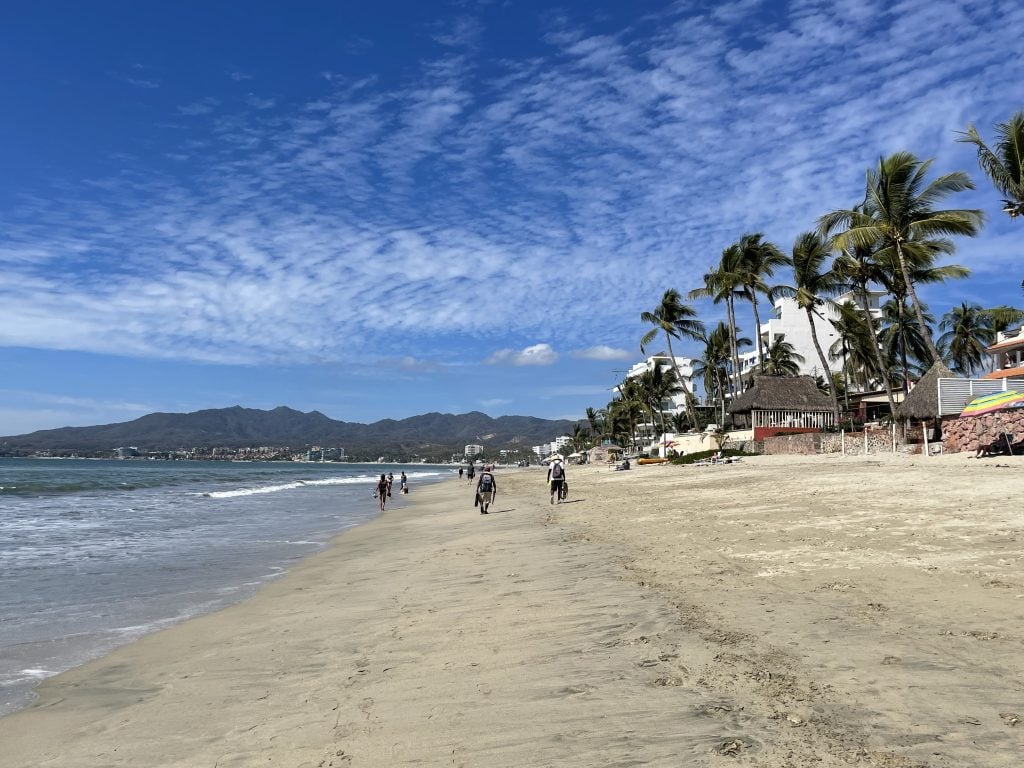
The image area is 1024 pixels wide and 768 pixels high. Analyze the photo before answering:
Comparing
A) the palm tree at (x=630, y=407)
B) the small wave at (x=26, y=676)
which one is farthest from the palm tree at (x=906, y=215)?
the palm tree at (x=630, y=407)

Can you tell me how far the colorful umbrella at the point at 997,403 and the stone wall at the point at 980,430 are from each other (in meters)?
0.21

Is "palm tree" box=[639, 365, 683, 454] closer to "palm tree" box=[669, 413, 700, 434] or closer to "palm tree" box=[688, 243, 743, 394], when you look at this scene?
"palm tree" box=[669, 413, 700, 434]

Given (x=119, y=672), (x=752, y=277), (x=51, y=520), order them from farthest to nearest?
1. (x=752, y=277)
2. (x=51, y=520)
3. (x=119, y=672)

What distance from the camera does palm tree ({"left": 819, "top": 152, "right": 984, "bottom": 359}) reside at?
2794 centimetres

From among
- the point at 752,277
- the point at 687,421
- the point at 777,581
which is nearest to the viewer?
the point at 777,581

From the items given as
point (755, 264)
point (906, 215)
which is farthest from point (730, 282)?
point (906, 215)

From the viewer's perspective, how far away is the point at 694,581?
713cm

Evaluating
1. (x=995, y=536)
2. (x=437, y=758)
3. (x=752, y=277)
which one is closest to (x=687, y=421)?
(x=752, y=277)

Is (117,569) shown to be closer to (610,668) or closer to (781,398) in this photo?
(610,668)

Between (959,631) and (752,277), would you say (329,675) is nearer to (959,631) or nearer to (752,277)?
(959,631)

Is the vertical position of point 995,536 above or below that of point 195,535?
above

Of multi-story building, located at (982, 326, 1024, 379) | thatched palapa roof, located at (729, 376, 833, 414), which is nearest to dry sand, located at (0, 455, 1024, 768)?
thatched palapa roof, located at (729, 376, 833, 414)

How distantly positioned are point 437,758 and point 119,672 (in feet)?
12.5

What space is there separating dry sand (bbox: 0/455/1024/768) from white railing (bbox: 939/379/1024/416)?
19147mm
